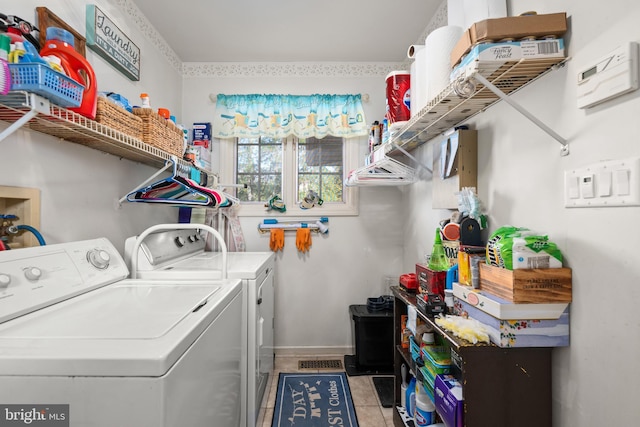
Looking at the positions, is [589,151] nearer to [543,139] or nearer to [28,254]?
[543,139]

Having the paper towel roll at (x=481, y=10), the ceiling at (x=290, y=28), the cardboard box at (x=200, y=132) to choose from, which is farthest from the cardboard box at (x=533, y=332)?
the cardboard box at (x=200, y=132)

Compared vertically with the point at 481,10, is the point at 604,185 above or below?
below

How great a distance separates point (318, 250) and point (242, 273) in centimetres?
129

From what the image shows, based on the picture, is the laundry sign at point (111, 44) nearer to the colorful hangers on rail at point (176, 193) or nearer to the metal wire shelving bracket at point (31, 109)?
the colorful hangers on rail at point (176, 193)

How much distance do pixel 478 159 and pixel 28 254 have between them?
198 centimetres

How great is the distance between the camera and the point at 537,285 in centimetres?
97

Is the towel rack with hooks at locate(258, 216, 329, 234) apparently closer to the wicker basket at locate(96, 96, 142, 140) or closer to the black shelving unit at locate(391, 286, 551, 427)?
the wicker basket at locate(96, 96, 142, 140)

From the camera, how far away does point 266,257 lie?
2.28 m

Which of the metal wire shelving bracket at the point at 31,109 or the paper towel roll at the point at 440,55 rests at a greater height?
the paper towel roll at the point at 440,55

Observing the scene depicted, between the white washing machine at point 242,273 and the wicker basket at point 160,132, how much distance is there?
0.51 m

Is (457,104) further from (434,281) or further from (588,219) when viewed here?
(434,281)

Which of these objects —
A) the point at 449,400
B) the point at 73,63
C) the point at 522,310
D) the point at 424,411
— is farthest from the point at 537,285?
the point at 73,63

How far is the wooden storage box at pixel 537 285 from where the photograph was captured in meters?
0.96

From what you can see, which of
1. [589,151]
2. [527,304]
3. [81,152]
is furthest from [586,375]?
[81,152]
